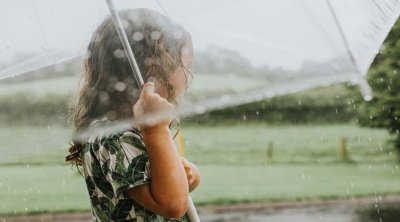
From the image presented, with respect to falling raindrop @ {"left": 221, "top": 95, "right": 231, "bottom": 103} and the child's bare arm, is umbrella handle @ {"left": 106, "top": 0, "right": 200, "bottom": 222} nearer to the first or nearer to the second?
the child's bare arm

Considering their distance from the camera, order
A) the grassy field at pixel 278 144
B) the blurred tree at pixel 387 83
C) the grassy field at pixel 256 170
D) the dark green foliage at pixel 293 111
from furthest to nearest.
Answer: the dark green foliage at pixel 293 111
the grassy field at pixel 278 144
the blurred tree at pixel 387 83
the grassy field at pixel 256 170

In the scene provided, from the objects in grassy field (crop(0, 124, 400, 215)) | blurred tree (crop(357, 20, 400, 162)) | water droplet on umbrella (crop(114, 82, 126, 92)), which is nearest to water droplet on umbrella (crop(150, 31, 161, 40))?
water droplet on umbrella (crop(114, 82, 126, 92))

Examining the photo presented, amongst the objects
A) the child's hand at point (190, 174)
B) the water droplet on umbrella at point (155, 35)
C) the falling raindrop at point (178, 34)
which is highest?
the water droplet on umbrella at point (155, 35)

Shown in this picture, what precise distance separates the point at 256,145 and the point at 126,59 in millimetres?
14251

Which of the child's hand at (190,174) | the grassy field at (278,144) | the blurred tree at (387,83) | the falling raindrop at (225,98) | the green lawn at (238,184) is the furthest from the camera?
the grassy field at (278,144)

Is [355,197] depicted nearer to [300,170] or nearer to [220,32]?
[300,170]

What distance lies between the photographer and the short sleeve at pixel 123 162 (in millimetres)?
1428

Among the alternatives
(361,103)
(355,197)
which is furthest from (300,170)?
(355,197)

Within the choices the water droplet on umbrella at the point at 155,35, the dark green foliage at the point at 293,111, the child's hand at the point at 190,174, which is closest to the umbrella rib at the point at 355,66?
the water droplet on umbrella at the point at 155,35

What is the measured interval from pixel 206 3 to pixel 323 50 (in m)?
0.31

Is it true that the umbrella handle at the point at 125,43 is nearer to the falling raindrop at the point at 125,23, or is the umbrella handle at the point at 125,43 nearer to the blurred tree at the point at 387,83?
the falling raindrop at the point at 125,23

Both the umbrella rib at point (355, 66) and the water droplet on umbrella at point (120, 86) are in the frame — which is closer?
the umbrella rib at point (355, 66)

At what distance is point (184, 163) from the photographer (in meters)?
1.61

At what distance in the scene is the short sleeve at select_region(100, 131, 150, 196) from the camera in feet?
4.68
